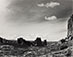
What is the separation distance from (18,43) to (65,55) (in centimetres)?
4110

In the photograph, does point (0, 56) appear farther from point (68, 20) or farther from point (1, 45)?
point (68, 20)

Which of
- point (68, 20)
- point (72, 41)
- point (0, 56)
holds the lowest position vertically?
point (0, 56)

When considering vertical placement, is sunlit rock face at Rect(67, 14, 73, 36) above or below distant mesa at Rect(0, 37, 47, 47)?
above

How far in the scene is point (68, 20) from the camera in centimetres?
9688

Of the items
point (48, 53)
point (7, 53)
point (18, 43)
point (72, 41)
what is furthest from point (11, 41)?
point (72, 41)

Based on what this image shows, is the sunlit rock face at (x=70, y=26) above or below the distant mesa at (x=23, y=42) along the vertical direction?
above

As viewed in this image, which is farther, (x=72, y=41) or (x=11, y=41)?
(x=11, y=41)

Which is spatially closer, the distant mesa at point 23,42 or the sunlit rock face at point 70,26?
the sunlit rock face at point 70,26

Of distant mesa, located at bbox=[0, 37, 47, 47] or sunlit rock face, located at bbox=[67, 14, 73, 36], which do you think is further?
distant mesa, located at bbox=[0, 37, 47, 47]

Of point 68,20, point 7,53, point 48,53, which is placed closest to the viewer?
point 48,53

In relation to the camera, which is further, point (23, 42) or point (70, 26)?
point (23, 42)

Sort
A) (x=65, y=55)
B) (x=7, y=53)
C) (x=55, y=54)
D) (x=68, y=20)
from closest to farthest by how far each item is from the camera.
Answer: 1. (x=65, y=55)
2. (x=55, y=54)
3. (x=7, y=53)
4. (x=68, y=20)

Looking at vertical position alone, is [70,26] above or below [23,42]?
above

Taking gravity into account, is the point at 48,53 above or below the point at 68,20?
below
